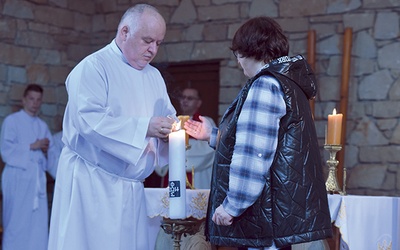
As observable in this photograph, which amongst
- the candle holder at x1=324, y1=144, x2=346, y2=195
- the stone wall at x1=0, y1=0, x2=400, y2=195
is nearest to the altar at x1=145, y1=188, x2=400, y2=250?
the candle holder at x1=324, y1=144, x2=346, y2=195

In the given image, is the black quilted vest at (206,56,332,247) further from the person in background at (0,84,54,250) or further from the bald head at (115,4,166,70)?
the person in background at (0,84,54,250)

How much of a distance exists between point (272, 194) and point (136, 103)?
2.91 feet

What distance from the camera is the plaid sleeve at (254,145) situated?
2438 millimetres

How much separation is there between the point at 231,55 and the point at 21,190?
2.28 meters

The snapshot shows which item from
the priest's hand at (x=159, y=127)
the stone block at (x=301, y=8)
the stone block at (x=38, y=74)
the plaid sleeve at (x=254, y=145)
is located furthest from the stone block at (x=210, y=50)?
the plaid sleeve at (x=254, y=145)

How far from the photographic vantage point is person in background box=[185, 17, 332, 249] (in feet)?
8.03

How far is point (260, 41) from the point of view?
2539 millimetres

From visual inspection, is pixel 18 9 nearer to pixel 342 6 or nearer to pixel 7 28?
pixel 7 28

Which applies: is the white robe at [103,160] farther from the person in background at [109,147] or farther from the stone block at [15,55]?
the stone block at [15,55]

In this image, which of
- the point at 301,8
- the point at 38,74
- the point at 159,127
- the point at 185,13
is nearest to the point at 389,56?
the point at 301,8

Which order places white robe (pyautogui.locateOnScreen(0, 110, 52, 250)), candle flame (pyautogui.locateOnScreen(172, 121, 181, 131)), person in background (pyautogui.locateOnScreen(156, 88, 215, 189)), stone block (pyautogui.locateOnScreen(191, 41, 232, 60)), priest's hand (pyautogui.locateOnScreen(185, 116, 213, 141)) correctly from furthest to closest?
1. stone block (pyautogui.locateOnScreen(191, 41, 232, 60))
2. white robe (pyautogui.locateOnScreen(0, 110, 52, 250))
3. person in background (pyautogui.locateOnScreen(156, 88, 215, 189))
4. priest's hand (pyautogui.locateOnScreen(185, 116, 213, 141))
5. candle flame (pyautogui.locateOnScreen(172, 121, 181, 131))

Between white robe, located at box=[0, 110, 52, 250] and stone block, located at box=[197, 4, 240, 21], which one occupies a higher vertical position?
stone block, located at box=[197, 4, 240, 21]

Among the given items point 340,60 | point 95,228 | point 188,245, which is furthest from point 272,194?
point 340,60

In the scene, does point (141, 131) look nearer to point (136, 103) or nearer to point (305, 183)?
point (136, 103)
